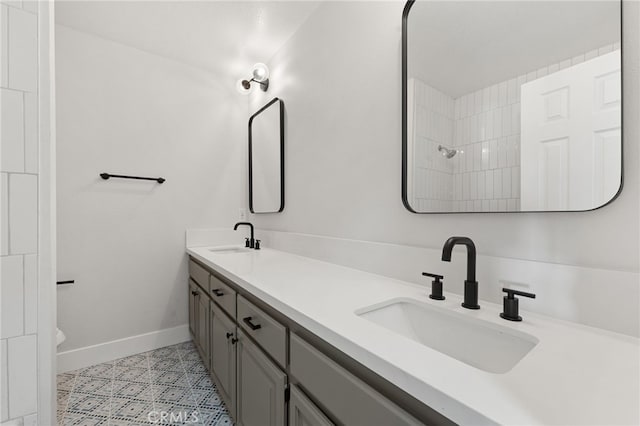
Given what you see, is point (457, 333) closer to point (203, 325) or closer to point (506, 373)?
point (506, 373)

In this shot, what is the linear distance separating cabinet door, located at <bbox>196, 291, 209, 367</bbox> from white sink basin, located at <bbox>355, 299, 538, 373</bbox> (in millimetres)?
1253

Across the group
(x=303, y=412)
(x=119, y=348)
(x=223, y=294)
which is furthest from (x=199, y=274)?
(x=303, y=412)

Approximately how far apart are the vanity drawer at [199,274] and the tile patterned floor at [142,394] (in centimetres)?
61

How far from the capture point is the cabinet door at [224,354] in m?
1.29

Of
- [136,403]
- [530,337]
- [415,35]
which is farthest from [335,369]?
[136,403]

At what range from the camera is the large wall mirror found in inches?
28.8

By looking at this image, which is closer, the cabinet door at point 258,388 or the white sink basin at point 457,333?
the white sink basin at point 457,333

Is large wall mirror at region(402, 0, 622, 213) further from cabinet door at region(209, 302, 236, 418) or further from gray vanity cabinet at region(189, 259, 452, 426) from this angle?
cabinet door at region(209, 302, 236, 418)

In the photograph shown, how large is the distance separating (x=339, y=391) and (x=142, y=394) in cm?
164

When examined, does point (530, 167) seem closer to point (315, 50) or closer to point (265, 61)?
point (315, 50)

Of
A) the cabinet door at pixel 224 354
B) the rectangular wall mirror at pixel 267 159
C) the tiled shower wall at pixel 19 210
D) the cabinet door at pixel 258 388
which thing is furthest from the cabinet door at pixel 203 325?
the tiled shower wall at pixel 19 210

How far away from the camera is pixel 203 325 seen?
1.82 m

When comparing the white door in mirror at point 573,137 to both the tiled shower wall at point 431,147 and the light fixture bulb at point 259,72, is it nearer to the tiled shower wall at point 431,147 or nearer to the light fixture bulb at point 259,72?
the tiled shower wall at point 431,147

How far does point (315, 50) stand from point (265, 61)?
75 cm
